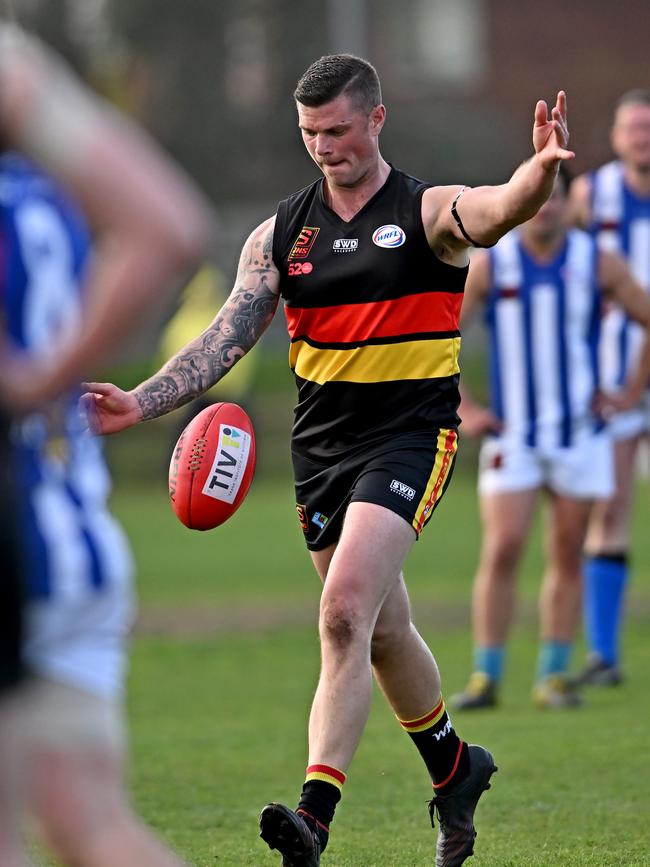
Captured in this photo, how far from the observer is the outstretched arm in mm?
4742

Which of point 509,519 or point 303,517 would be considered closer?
point 303,517

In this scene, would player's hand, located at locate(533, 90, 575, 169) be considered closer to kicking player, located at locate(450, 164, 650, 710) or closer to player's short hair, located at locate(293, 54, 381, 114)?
player's short hair, located at locate(293, 54, 381, 114)

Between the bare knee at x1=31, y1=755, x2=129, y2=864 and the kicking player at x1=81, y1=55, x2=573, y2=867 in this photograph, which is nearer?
the bare knee at x1=31, y1=755, x2=129, y2=864

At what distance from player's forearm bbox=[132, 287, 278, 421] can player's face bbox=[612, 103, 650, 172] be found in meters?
4.44

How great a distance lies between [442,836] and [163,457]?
22159 millimetres

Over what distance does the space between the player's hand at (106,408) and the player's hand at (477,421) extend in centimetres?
422

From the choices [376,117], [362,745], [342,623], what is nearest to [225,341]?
[376,117]

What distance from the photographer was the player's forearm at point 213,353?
5.07m

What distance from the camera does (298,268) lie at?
5.43 meters

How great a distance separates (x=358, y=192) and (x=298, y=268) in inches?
12.7

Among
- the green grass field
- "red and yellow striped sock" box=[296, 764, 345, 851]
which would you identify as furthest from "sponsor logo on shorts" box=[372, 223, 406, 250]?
the green grass field

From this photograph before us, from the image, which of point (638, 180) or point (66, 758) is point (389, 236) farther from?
point (638, 180)

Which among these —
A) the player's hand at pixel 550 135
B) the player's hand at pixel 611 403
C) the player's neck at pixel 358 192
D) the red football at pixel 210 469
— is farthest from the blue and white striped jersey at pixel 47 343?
the player's hand at pixel 611 403

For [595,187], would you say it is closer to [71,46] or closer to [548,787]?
[548,787]
